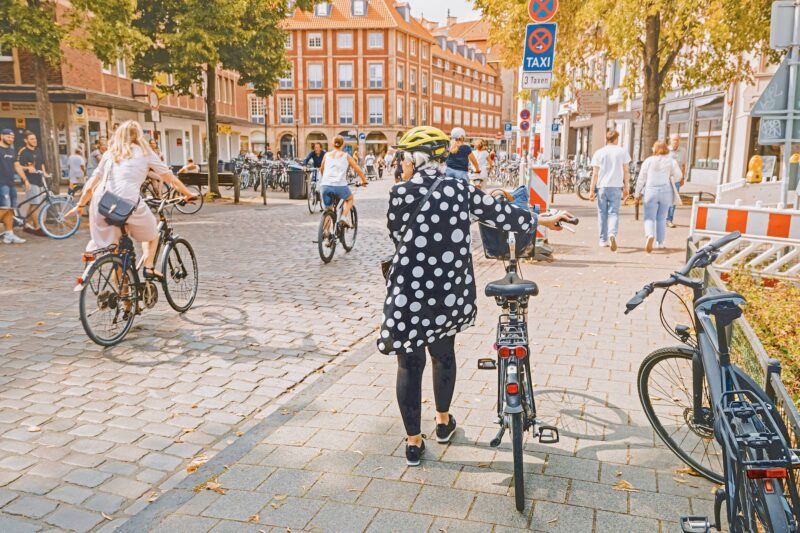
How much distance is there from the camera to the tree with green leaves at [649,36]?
1563 centimetres

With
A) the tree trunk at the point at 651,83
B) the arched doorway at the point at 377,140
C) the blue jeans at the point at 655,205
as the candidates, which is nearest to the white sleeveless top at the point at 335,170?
the blue jeans at the point at 655,205

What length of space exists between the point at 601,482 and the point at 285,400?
2.21m

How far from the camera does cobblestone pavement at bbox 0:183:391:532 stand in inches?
143

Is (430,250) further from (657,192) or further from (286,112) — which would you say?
(286,112)

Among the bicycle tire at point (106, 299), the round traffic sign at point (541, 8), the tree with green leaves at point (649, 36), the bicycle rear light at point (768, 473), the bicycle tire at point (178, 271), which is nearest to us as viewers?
the bicycle rear light at point (768, 473)

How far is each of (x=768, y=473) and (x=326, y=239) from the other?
845 cm

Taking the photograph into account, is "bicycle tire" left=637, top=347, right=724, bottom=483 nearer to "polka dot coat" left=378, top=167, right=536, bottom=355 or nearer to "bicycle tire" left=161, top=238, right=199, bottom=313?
"polka dot coat" left=378, top=167, right=536, bottom=355

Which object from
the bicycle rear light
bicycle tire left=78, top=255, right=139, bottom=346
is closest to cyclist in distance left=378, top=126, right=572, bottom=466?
the bicycle rear light

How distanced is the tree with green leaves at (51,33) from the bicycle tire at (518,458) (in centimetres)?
1539

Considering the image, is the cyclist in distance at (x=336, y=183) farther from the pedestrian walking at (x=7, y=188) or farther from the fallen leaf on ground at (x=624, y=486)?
the fallen leaf on ground at (x=624, y=486)

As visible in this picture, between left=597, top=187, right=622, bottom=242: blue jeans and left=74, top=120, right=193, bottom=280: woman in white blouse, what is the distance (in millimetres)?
7302

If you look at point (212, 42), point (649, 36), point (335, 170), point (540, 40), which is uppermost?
point (649, 36)

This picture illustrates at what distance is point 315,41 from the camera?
238 ft

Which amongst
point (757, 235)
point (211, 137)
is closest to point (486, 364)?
point (757, 235)
